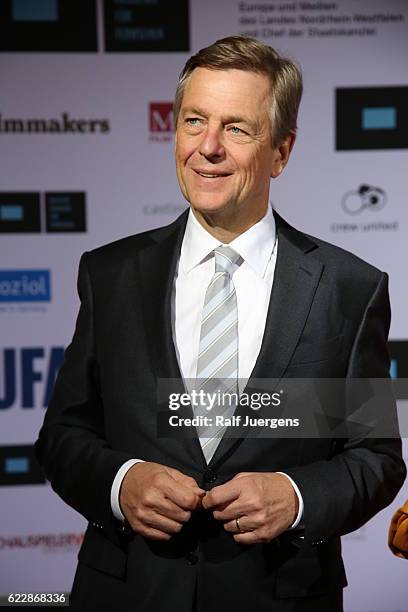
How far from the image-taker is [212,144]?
1586 millimetres

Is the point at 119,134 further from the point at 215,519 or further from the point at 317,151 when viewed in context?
the point at 215,519

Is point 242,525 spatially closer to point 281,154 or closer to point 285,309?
point 285,309

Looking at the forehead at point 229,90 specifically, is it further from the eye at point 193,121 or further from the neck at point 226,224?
the neck at point 226,224

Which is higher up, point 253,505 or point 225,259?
point 225,259

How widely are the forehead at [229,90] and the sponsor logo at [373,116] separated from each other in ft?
4.14

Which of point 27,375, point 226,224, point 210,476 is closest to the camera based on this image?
point 210,476

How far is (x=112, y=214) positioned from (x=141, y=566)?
1.48 meters

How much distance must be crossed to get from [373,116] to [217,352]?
1485mm

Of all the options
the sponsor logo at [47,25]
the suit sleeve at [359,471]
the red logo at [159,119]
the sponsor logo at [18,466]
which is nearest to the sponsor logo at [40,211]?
the red logo at [159,119]

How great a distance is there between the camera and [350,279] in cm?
169

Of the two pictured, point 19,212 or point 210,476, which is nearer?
point 210,476

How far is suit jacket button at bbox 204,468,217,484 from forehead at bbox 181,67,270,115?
66 cm

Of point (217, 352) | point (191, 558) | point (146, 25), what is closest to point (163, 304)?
point (217, 352)

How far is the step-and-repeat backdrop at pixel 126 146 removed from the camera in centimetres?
279
